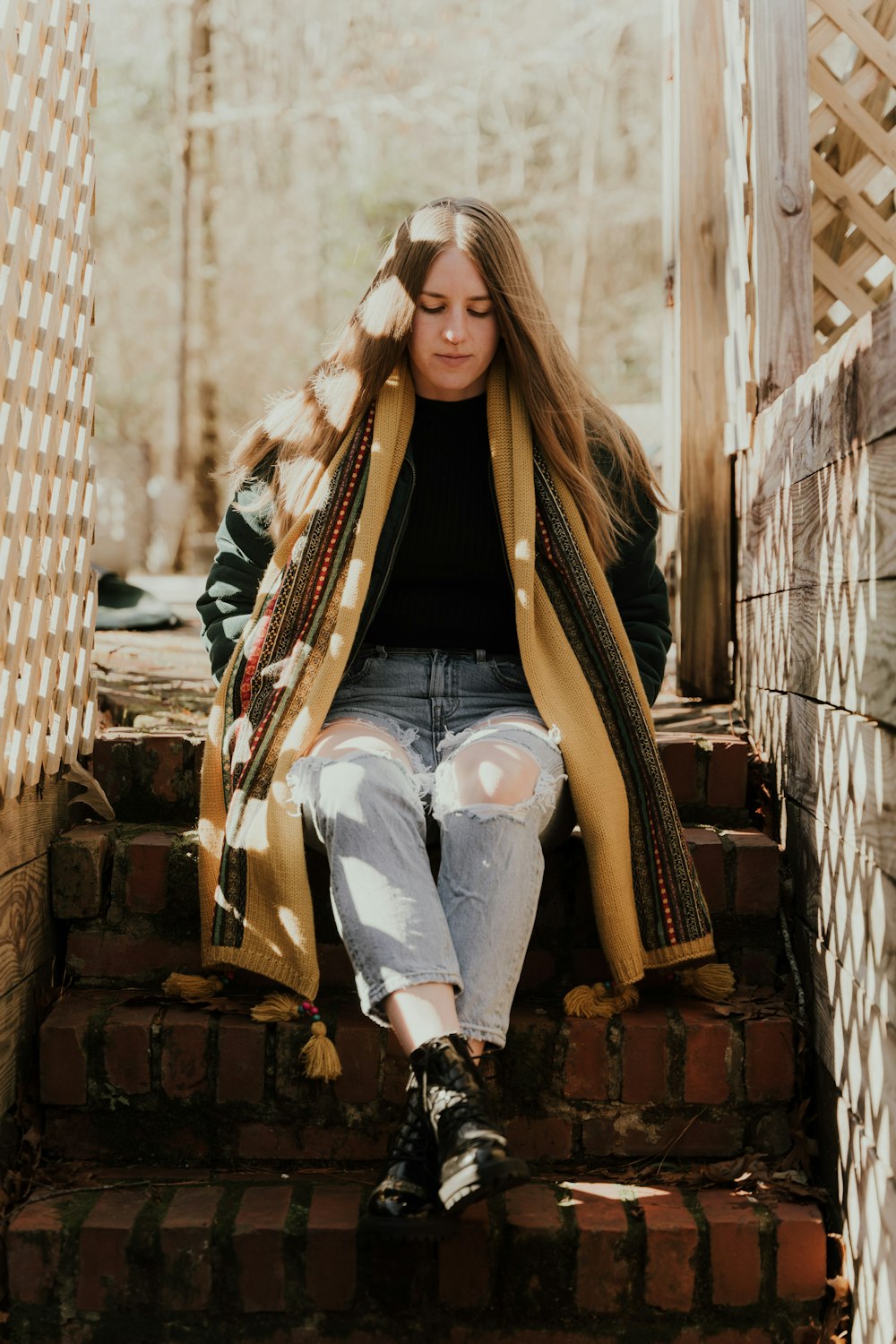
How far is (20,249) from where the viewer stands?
1.99 m

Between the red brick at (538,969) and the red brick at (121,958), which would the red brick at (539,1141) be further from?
the red brick at (121,958)

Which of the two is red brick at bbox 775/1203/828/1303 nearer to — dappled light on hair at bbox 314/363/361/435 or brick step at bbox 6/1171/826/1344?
brick step at bbox 6/1171/826/1344

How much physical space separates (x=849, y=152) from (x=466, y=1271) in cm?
265

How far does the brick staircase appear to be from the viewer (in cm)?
183

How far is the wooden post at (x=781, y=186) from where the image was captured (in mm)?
2746

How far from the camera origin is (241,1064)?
2.08 meters

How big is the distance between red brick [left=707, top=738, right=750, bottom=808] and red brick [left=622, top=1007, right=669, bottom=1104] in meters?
0.65

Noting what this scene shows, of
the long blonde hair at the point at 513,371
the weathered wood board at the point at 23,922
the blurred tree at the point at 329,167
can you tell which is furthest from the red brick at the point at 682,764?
the blurred tree at the point at 329,167

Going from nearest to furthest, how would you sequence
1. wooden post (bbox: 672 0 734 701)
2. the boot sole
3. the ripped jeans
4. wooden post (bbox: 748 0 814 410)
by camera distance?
the boot sole, the ripped jeans, wooden post (bbox: 748 0 814 410), wooden post (bbox: 672 0 734 701)

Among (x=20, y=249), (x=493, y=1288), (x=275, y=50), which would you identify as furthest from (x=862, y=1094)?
(x=275, y=50)

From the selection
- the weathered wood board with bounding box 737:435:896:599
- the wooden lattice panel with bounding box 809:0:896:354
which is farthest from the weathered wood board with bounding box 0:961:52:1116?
the wooden lattice panel with bounding box 809:0:896:354

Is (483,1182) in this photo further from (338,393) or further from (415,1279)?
(338,393)

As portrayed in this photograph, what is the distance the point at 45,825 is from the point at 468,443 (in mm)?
1101

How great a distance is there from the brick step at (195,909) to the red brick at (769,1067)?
0.24 meters
